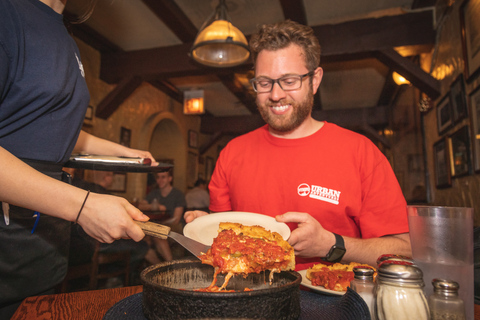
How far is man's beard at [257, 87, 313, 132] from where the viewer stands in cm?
172

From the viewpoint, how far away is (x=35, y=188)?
0.86 m

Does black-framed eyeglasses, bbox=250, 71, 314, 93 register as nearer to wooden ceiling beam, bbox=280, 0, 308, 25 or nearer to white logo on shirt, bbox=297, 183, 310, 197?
white logo on shirt, bbox=297, 183, 310, 197

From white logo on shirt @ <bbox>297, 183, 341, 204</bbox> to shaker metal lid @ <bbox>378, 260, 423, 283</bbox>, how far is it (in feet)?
3.08

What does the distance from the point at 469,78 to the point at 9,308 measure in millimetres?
3746

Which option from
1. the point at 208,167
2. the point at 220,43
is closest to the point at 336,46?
the point at 220,43

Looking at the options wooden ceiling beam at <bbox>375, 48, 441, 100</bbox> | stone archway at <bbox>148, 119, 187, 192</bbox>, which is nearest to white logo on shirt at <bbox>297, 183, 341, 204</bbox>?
wooden ceiling beam at <bbox>375, 48, 441, 100</bbox>

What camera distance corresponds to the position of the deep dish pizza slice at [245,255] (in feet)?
2.78

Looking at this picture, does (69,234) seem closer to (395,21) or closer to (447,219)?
(447,219)

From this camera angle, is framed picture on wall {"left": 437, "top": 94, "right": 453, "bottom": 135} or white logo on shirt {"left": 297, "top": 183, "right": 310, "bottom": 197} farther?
framed picture on wall {"left": 437, "top": 94, "right": 453, "bottom": 135}

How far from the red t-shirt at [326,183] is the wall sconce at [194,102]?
5.15m

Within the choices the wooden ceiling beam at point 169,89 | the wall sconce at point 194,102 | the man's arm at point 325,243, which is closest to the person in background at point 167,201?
the man's arm at point 325,243

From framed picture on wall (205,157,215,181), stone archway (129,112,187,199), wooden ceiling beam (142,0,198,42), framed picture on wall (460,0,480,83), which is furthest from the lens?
framed picture on wall (205,157,215,181)

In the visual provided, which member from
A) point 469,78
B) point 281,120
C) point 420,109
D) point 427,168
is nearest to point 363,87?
point 420,109

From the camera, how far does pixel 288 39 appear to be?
1690 millimetres
